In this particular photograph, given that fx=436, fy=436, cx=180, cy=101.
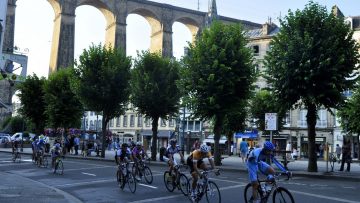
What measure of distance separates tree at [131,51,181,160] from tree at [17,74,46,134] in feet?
60.2

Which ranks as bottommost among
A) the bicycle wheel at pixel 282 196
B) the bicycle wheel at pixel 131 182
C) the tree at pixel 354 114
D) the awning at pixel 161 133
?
the bicycle wheel at pixel 131 182

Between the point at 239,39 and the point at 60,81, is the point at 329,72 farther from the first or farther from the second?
the point at 60,81

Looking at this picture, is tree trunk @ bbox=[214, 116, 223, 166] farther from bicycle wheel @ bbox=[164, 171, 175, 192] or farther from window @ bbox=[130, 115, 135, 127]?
window @ bbox=[130, 115, 135, 127]

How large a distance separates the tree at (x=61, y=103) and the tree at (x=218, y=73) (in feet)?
64.1

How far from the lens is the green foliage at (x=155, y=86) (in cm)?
3425

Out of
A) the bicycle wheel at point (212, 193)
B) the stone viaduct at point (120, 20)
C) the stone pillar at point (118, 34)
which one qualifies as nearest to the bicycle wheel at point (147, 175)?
the bicycle wheel at point (212, 193)

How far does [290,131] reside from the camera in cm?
5653

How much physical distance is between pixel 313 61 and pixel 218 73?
685cm

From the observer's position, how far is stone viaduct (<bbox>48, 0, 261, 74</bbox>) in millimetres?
73188

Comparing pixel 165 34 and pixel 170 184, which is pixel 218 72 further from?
pixel 165 34

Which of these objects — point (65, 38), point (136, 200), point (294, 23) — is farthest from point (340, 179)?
point (65, 38)

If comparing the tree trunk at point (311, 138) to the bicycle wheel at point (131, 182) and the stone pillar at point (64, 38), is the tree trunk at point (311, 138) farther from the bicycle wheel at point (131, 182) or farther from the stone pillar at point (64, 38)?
the stone pillar at point (64, 38)

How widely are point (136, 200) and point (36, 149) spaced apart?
16298 millimetres

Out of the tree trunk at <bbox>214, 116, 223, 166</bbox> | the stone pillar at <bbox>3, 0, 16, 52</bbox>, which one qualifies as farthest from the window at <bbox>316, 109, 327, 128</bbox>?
the stone pillar at <bbox>3, 0, 16, 52</bbox>
